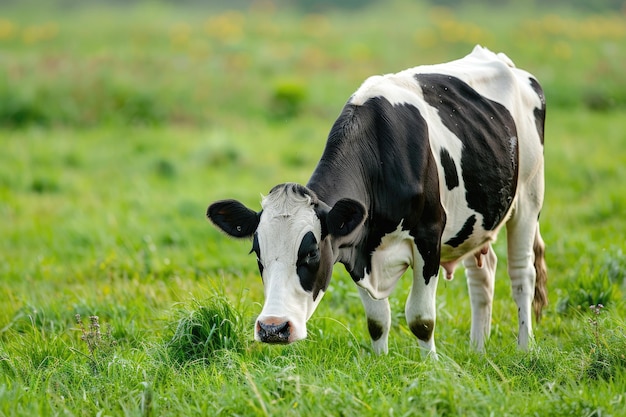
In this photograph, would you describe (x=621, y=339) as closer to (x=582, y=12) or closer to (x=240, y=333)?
(x=240, y=333)

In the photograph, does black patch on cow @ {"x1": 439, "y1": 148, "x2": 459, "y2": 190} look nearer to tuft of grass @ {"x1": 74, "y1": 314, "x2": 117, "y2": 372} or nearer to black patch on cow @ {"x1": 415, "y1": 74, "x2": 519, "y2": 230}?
black patch on cow @ {"x1": 415, "y1": 74, "x2": 519, "y2": 230}

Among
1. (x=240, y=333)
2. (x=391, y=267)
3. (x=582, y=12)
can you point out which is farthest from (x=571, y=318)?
(x=582, y=12)

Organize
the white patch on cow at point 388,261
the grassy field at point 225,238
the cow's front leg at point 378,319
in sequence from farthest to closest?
the cow's front leg at point 378,319 < the white patch on cow at point 388,261 < the grassy field at point 225,238

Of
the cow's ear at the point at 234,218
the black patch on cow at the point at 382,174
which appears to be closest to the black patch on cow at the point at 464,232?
the black patch on cow at the point at 382,174

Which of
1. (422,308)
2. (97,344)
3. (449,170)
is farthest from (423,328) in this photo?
(97,344)

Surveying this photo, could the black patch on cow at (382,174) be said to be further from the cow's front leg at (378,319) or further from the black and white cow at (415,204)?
the cow's front leg at (378,319)

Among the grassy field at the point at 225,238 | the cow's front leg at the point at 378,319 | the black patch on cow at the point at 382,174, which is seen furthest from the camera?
the cow's front leg at the point at 378,319

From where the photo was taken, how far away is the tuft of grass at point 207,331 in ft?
16.1

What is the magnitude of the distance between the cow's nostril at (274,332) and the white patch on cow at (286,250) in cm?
5

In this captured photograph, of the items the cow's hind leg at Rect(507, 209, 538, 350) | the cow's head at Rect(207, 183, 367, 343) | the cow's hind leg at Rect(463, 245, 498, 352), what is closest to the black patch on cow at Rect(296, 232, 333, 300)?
the cow's head at Rect(207, 183, 367, 343)

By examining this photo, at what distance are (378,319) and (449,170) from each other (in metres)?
1.00

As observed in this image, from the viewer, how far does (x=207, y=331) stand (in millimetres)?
4969

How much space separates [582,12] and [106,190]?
2131 cm

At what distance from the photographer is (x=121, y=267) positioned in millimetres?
7340
